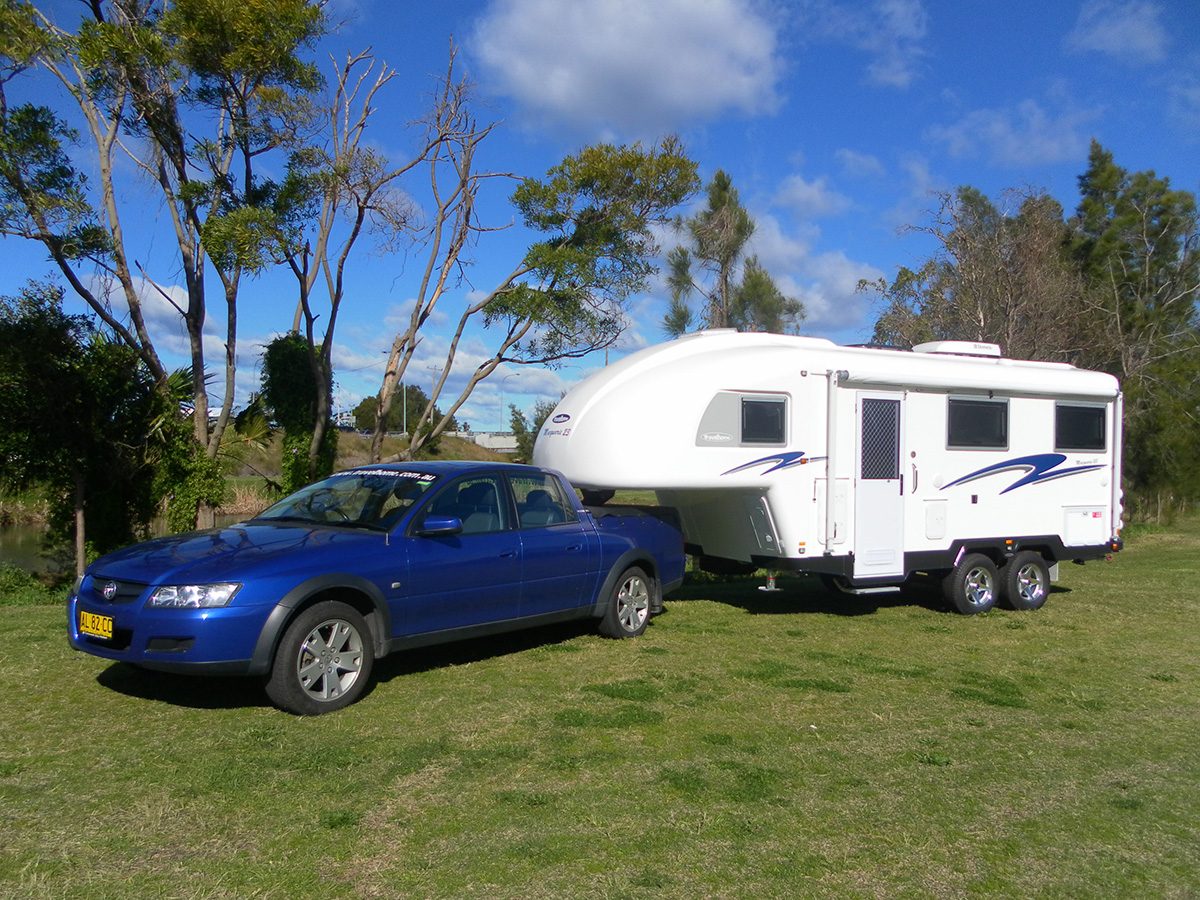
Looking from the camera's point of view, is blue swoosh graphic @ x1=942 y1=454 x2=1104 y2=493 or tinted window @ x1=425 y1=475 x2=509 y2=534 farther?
blue swoosh graphic @ x1=942 y1=454 x2=1104 y2=493

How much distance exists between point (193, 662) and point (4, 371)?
9.65 m

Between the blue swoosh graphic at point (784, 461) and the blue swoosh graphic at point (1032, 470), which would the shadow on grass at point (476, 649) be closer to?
the blue swoosh graphic at point (784, 461)

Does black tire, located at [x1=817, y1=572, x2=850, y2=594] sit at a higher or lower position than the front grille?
lower

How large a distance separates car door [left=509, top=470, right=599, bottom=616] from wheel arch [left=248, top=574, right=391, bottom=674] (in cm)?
138

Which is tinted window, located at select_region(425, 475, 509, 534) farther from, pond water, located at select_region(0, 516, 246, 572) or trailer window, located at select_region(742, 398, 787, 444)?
pond water, located at select_region(0, 516, 246, 572)

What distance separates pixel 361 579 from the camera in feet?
20.5

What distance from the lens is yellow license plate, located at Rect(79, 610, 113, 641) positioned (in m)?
5.80

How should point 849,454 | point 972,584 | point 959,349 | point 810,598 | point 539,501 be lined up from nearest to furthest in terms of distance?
1. point 539,501
2. point 849,454
3. point 972,584
4. point 959,349
5. point 810,598

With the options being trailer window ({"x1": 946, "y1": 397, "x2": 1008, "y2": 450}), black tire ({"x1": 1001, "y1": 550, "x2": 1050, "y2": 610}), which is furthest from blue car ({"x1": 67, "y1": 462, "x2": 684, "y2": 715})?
black tire ({"x1": 1001, "y1": 550, "x2": 1050, "y2": 610})

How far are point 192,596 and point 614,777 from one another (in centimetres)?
261

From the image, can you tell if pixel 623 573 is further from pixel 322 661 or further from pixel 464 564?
pixel 322 661

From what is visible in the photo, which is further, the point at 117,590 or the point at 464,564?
the point at 464,564

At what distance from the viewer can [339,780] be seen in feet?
16.2

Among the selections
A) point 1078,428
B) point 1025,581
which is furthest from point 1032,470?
point 1025,581
